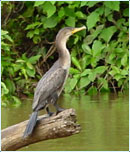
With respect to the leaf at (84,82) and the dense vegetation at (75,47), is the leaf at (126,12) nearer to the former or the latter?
the dense vegetation at (75,47)

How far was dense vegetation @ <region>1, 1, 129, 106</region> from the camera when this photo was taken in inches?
368

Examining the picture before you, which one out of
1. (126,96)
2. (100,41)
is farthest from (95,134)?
(100,41)

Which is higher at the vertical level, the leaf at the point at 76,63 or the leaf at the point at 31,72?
the leaf at the point at 76,63

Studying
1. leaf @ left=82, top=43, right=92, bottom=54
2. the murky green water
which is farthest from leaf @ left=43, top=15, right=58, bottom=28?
the murky green water

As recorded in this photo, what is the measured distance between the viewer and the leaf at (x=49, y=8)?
31.1 ft

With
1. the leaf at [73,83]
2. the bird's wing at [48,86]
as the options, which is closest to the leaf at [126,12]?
the leaf at [73,83]

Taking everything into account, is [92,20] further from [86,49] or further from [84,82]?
[84,82]

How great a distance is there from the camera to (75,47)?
1009cm

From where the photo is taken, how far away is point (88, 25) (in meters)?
9.24

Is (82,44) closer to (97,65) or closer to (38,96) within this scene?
(97,65)

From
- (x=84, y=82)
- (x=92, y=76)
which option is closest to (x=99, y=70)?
(x=92, y=76)

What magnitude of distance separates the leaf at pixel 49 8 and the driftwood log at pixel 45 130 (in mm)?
4556

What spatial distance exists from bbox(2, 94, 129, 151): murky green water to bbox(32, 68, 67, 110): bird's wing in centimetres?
107

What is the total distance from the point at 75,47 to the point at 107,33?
658mm
